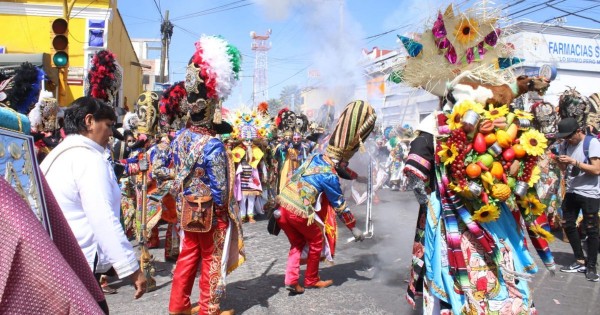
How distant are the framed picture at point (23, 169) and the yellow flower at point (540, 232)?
10.2 feet

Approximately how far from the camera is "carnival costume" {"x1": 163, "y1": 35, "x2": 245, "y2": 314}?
4.24 metres

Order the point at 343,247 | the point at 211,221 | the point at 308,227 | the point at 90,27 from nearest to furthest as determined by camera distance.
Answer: the point at 211,221, the point at 308,227, the point at 343,247, the point at 90,27

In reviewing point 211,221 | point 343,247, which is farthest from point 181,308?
point 343,247

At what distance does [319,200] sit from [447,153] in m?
2.30

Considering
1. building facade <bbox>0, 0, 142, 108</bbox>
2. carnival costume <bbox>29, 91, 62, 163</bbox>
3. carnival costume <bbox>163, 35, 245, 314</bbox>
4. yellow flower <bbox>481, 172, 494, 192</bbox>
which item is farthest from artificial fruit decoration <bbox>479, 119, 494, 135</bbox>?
building facade <bbox>0, 0, 142, 108</bbox>

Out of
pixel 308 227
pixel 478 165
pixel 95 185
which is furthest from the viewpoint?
pixel 308 227

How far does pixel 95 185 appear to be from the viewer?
274 cm

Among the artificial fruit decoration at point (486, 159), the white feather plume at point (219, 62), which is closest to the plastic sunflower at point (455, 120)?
the artificial fruit decoration at point (486, 159)

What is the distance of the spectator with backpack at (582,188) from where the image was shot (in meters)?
5.92

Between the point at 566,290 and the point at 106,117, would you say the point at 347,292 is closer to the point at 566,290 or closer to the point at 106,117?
the point at 566,290

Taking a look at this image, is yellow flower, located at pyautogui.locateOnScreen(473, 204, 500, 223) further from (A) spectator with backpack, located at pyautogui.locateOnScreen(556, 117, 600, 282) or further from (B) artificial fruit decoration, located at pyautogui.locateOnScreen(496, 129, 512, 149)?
(A) spectator with backpack, located at pyautogui.locateOnScreen(556, 117, 600, 282)

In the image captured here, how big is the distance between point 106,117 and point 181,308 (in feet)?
6.95

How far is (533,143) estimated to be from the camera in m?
3.09

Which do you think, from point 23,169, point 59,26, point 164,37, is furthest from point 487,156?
point 164,37
